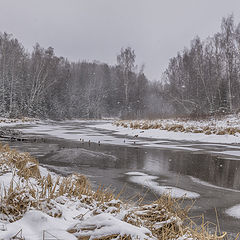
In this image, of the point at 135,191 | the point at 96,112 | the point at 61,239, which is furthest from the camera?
the point at 96,112

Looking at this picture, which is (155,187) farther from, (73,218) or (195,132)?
(195,132)

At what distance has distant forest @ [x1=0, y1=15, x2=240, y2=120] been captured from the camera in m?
27.7

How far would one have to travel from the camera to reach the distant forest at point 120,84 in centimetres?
2773

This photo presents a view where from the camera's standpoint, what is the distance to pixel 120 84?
5031 cm

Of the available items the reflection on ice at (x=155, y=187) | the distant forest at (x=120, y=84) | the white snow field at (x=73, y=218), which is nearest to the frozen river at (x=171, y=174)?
the reflection on ice at (x=155, y=187)

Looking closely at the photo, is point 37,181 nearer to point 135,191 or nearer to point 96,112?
point 135,191

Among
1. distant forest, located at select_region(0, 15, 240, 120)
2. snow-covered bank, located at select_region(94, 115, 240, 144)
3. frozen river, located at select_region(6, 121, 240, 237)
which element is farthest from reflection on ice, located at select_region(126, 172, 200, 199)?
distant forest, located at select_region(0, 15, 240, 120)

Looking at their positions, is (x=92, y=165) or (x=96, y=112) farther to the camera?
(x=96, y=112)

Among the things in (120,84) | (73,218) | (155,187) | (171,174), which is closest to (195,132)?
(171,174)

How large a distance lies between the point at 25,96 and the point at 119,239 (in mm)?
45712

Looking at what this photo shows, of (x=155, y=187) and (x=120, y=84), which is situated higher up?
(x=120, y=84)

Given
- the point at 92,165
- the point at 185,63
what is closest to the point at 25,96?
the point at 185,63

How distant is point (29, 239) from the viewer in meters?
1.80

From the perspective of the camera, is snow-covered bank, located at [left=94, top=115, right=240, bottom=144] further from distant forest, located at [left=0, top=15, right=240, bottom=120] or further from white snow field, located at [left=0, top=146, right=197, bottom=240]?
white snow field, located at [left=0, top=146, right=197, bottom=240]
